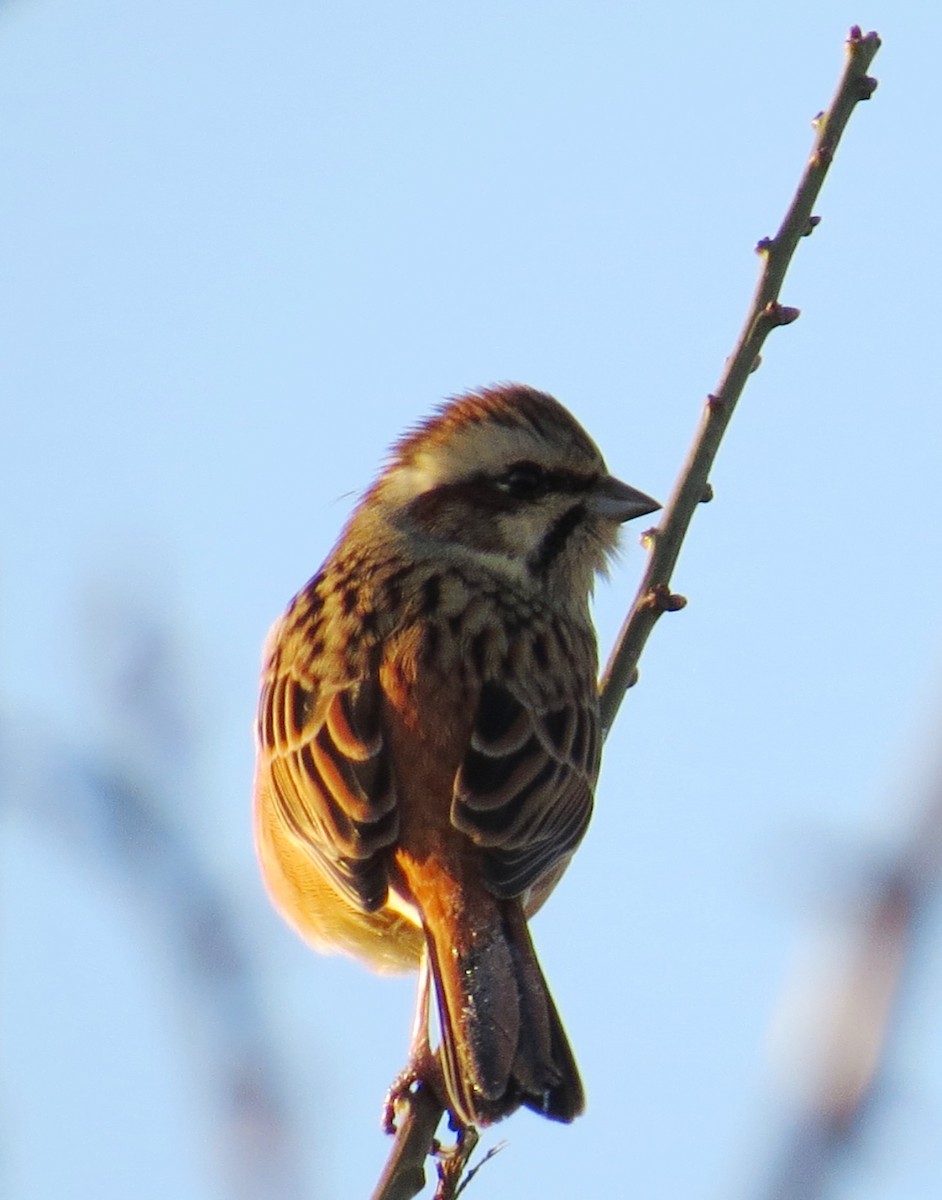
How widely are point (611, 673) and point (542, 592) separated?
0.98 meters

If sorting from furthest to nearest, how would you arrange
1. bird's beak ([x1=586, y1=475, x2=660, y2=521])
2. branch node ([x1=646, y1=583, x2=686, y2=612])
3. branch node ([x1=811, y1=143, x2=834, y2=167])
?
bird's beak ([x1=586, y1=475, x2=660, y2=521])
branch node ([x1=646, y1=583, x2=686, y2=612])
branch node ([x1=811, y1=143, x2=834, y2=167])

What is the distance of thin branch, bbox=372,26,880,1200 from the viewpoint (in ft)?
14.0

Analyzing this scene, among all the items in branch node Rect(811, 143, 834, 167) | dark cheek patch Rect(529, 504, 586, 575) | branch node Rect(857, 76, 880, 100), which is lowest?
dark cheek patch Rect(529, 504, 586, 575)

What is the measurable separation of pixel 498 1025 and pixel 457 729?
1039mm

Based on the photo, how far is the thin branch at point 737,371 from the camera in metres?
4.29

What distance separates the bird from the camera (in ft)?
14.3

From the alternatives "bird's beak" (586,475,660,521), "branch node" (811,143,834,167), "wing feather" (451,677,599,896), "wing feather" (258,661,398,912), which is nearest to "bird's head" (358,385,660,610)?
"bird's beak" (586,475,660,521)

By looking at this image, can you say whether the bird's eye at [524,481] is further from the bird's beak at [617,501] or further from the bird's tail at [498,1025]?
the bird's tail at [498,1025]

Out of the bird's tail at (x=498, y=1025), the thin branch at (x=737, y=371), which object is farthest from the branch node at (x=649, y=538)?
the bird's tail at (x=498, y=1025)

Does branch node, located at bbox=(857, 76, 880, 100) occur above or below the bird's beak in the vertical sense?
above

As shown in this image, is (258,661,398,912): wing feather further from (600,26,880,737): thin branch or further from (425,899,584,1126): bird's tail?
(600,26,880,737): thin branch

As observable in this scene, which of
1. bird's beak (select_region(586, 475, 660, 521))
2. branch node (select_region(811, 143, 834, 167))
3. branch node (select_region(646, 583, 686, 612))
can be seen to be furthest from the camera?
bird's beak (select_region(586, 475, 660, 521))

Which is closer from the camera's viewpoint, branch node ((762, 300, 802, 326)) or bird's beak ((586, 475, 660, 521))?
branch node ((762, 300, 802, 326))

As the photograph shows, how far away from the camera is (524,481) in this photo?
19.0 feet
